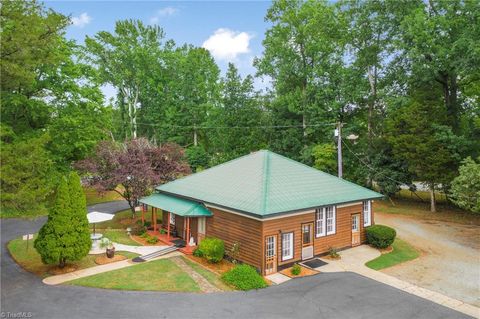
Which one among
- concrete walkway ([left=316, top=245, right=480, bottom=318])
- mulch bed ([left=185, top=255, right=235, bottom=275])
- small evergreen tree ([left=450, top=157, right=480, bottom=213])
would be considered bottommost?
concrete walkway ([left=316, top=245, right=480, bottom=318])

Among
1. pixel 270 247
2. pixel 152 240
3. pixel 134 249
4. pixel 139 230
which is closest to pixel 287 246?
pixel 270 247

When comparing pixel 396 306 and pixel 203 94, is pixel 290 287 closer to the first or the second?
pixel 396 306

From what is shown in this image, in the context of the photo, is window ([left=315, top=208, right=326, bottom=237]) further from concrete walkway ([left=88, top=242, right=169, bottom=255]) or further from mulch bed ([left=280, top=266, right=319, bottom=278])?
concrete walkway ([left=88, top=242, right=169, bottom=255])

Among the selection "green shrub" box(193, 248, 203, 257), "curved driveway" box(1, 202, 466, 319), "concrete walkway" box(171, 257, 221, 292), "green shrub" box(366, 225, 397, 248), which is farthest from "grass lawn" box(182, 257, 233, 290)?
"green shrub" box(366, 225, 397, 248)

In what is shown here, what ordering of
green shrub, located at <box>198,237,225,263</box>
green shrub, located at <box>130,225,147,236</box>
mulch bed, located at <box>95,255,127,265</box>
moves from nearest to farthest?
green shrub, located at <box>198,237,225,263</box> → mulch bed, located at <box>95,255,127,265</box> → green shrub, located at <box>130,225,147,236</box>

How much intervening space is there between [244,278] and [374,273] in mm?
6328

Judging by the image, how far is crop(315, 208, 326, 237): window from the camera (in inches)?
701

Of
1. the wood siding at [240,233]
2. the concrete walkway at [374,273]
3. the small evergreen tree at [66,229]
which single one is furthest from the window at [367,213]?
the small evergreen tree at [66,229]

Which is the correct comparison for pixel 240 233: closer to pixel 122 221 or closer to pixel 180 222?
pixel 180 222

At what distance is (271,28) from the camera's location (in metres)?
39.0

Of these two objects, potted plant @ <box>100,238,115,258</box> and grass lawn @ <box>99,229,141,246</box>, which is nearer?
potted plant @ <box>100,238,115,258</box>

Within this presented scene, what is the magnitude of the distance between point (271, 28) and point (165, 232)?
27983 millimetres

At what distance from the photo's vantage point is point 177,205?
772 inches

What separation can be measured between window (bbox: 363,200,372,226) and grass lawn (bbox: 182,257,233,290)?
10.5 meters
